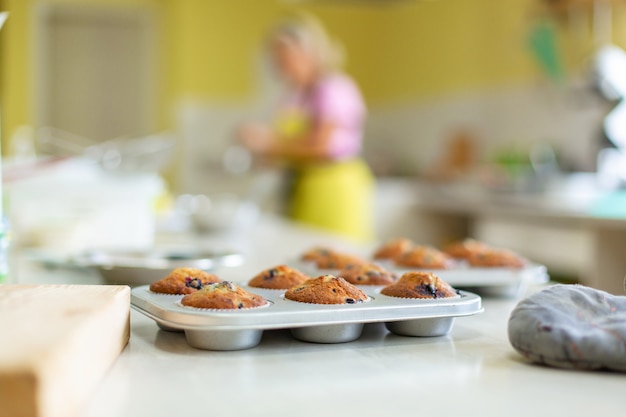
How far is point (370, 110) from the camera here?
7.00 m

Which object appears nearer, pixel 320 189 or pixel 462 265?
pixel 462 265

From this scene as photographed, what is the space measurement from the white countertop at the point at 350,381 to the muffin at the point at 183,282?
4cm

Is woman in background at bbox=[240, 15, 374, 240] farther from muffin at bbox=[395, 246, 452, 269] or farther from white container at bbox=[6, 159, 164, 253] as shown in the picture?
muffin at bbox=[395, 246, 452, 269]

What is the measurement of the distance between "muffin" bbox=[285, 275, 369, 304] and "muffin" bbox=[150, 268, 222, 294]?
0.09m

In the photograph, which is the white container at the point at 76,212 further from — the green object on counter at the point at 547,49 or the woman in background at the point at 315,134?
the green object on counter at the point at 547,49

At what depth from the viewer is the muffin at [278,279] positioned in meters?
0.78

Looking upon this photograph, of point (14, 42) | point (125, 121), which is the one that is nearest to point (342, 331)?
point (14, 42)

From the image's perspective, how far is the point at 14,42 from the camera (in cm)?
635

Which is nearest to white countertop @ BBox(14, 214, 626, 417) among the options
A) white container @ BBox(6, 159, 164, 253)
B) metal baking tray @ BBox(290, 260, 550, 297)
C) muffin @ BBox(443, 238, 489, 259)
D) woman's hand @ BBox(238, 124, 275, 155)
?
metal baking tray @ BBox(290, 260, 550, 297)

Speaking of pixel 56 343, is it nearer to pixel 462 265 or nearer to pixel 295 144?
pixel 462 265

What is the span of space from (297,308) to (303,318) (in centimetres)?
2

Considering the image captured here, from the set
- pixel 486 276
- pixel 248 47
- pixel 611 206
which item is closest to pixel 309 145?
pixel 611 206

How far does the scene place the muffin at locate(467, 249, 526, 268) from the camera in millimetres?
1028

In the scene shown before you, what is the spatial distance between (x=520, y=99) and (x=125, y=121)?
3.79 meters
